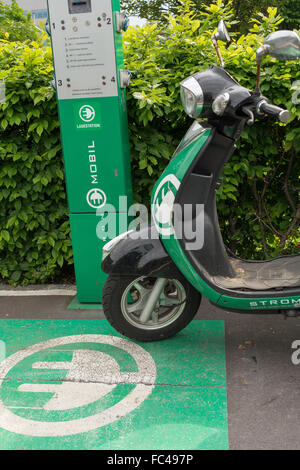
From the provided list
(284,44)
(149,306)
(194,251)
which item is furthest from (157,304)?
(284,44)

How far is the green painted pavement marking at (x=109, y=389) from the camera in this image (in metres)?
2.14

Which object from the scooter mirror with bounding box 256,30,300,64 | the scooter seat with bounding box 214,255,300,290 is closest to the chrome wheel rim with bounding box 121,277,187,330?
the scooter seat with bounding box 214,255,300,290

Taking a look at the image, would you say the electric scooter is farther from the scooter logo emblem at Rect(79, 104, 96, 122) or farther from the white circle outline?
the scooter logo emblem at Rect(79, 104, 96, 122)

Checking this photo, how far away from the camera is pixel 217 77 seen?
243 cm

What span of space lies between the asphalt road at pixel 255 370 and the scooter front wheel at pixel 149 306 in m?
0.37

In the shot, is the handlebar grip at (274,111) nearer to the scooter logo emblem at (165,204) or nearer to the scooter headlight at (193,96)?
the scooter headlight at (193,96)

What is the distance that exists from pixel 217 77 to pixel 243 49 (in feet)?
3.95

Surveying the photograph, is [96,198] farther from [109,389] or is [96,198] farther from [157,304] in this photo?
[109,389]

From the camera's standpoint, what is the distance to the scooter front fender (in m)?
2.69

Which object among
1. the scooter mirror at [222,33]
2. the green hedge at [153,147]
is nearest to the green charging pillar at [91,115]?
the green hedge at [153,147]

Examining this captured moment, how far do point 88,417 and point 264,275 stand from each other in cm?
133

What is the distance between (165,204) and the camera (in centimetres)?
264
